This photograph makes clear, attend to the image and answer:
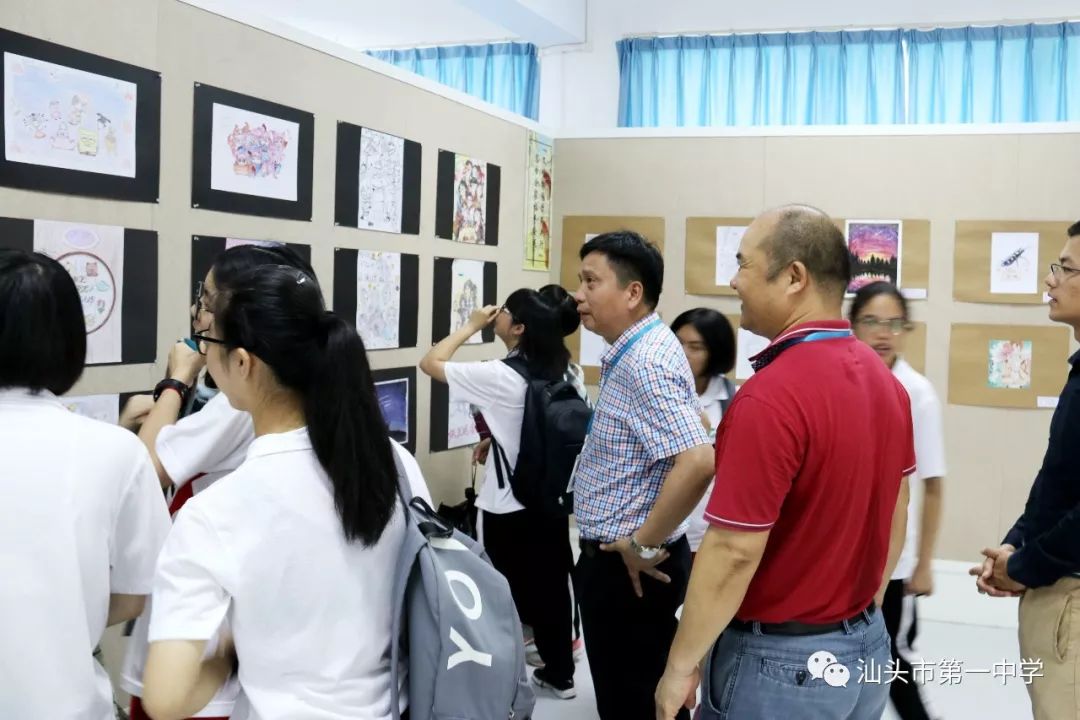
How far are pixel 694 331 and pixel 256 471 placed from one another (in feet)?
7.10

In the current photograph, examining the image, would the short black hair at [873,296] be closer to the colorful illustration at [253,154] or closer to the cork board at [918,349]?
the colorful illustration at [253,154]

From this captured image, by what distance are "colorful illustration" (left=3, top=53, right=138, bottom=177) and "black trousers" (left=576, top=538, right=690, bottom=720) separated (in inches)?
64.4

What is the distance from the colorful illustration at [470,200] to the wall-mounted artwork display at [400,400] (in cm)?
70

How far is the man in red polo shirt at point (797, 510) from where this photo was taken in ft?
5.08

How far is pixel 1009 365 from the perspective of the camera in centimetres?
454

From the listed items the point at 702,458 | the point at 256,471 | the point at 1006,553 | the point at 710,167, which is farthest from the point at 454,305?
the point at 256,471

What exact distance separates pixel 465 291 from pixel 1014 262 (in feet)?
8.61

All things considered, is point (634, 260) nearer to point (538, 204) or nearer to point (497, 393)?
point (497, 393)

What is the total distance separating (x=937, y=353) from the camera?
4645mm

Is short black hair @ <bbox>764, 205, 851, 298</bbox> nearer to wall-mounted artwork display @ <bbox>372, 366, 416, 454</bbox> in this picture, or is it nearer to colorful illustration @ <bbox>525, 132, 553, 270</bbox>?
wall-mounted artwork display @ <bbox>372, 366, 416, 454</bbox>

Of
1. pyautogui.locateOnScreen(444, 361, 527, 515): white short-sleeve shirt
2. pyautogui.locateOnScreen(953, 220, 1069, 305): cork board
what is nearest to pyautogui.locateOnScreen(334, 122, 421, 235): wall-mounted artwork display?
pyautogui.locateOnScreen(444, 361, 527, 515): white short-sleeve shirt

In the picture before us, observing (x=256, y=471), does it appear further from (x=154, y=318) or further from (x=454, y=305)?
(x=454, y=305)

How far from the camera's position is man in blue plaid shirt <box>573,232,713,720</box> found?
2275mm

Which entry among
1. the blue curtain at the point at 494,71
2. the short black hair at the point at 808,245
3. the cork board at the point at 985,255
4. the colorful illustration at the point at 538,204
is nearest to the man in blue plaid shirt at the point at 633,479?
the short black hair at the point at 808,245
